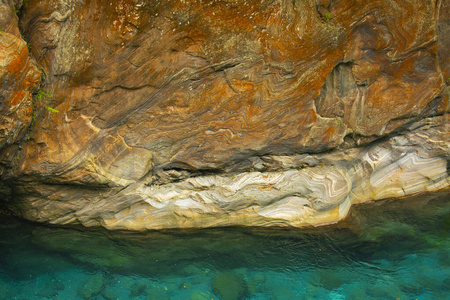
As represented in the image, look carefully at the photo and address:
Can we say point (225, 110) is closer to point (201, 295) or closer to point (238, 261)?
point (238, 261)

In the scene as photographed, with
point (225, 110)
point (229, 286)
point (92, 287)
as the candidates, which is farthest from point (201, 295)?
point (225, 110)

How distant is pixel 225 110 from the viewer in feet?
23.8

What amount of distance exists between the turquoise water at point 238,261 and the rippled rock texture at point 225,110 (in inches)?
15.8

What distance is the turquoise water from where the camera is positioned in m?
6.41

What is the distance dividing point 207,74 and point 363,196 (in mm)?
4905

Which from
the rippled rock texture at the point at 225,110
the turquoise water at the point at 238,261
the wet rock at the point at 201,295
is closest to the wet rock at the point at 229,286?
the turquoise water at the point at 238,261

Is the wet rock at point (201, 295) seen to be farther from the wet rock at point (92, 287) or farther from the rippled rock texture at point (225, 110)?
the rippled rock texture at point (225, 110)

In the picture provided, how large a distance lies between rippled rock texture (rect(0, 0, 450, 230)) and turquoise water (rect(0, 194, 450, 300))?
1.31 ft

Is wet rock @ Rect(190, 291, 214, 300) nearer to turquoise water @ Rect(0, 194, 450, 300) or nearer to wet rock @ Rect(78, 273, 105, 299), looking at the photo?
turquoise water @ Rect(0, 194, 450, 300)

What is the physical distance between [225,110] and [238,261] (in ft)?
9.82

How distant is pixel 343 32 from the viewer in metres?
6.93

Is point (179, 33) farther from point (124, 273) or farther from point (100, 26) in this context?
point (124, 273)

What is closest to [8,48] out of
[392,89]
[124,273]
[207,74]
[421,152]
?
[207,74]

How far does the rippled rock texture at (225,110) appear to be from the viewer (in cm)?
635
